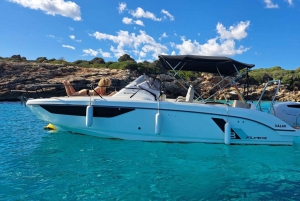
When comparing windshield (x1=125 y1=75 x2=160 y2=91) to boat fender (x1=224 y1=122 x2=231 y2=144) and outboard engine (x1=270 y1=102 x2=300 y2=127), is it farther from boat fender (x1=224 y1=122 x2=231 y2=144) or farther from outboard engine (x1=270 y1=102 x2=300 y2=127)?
outboard engine (x1=270 y1=102 x2=300 y2=127)

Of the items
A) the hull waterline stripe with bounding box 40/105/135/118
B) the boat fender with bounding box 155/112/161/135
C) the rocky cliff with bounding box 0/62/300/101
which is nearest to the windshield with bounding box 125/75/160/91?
the hull waterline stripe with bounding box 40/105/135/118

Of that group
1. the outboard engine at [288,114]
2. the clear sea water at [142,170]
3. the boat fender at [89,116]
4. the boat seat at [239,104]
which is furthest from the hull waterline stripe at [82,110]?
Answer: the outboard engine at [288,114]

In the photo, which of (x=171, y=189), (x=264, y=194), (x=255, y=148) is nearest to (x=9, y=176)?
(x=171, y=189)

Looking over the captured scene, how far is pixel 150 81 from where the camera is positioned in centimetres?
788

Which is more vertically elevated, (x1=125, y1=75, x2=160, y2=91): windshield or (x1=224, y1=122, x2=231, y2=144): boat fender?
(x1=125, y1=75, x2=160, y2=91): windshield

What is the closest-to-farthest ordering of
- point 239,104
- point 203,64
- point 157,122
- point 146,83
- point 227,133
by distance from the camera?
point 157,122, point 227,133, point 239,104, point 203,64, point 146,83

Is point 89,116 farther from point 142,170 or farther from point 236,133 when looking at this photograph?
point 236,133

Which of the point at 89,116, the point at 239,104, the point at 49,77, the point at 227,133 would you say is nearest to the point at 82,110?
the point at 89,116

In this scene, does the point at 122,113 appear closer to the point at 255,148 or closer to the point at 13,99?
the point at 255,148

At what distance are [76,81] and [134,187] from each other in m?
29.1

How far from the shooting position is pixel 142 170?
491cm

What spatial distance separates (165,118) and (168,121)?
127mm

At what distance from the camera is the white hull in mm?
6789

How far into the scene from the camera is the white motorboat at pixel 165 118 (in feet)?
22.3
